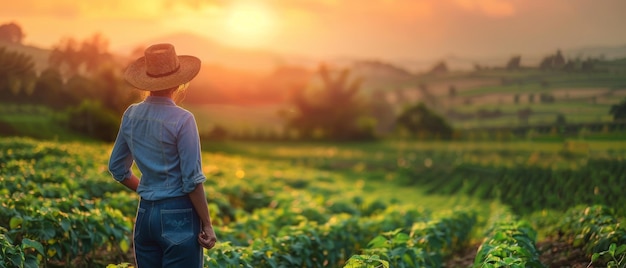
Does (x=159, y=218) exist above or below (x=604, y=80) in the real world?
below

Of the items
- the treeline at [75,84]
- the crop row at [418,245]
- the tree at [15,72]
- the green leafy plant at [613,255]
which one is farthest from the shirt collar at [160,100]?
the treeline at [75,84]

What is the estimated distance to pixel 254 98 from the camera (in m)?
56.8

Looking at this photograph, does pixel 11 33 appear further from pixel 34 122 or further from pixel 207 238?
pixel 34 122

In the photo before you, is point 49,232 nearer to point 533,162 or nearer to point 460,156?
point 533,162

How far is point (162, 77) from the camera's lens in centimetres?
382

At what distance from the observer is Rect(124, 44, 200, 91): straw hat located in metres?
3.79

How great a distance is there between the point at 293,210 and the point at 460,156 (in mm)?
20975

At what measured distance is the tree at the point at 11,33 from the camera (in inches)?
466

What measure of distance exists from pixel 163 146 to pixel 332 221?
3.80 meters

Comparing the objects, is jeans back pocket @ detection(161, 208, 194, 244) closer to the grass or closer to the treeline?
the treeline

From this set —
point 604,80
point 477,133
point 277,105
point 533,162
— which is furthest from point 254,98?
point 604,80

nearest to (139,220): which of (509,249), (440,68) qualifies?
(509,249)

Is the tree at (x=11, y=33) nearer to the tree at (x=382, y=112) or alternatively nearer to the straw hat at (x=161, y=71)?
the straw hat at (x=161, y=71)

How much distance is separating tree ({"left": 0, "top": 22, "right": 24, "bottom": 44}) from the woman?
30.2ft
